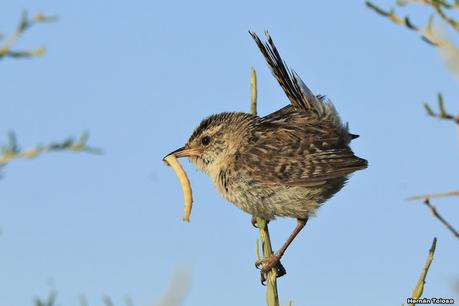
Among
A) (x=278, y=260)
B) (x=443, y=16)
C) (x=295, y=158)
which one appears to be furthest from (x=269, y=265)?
(x=443, y=16)

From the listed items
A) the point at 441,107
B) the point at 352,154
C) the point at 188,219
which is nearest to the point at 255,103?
the point at 188,219

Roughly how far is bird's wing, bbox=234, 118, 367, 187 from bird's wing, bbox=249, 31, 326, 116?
1.09 feet

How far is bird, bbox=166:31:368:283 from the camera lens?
6824mm

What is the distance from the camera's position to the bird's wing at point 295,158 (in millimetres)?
6848

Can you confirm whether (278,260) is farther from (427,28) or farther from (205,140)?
(427,28)

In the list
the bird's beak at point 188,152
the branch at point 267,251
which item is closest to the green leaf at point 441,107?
the branch at point 267,251

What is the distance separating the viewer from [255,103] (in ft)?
19.2

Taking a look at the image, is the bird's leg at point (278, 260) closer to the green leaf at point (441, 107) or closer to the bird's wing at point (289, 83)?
the bird's wing at point (289, 83)

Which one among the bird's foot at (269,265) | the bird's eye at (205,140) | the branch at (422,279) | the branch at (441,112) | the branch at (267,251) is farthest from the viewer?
the bird's eye at (205,140)

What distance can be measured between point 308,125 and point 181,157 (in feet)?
4.75

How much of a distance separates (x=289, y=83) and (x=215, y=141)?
3.42 ft

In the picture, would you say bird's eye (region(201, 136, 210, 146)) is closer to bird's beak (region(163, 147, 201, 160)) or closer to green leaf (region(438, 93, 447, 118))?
bird's beak (region(163, 147, 201, 160))

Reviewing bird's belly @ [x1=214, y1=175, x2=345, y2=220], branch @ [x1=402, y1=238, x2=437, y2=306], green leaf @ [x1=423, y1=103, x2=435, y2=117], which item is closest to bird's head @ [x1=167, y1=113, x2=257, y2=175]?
bird's belly @ [x1=214, y1=175, x2=345, y2=220]

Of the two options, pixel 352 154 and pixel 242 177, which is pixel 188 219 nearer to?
pixel 242 177
